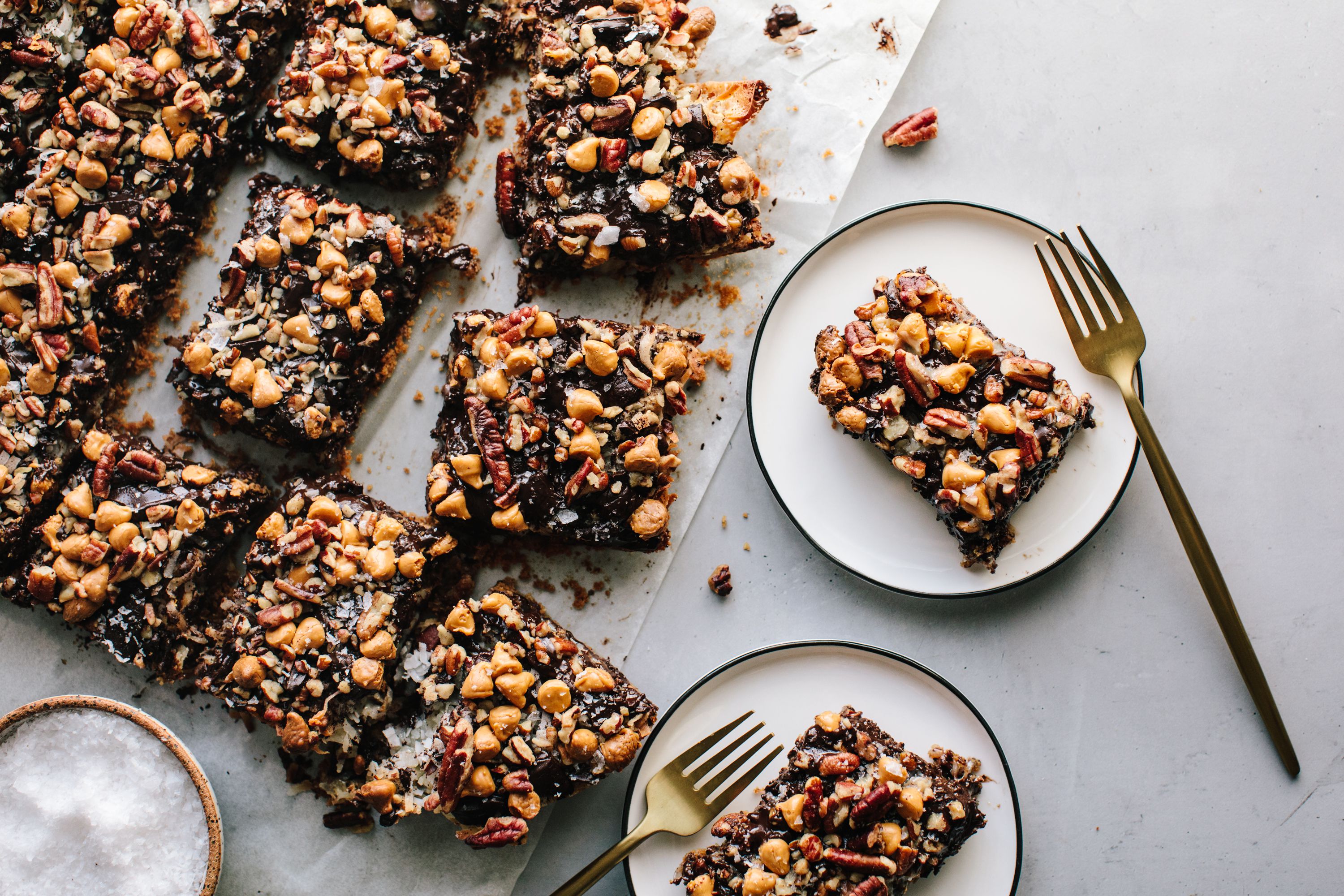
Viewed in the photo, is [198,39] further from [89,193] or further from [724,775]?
[724,775]

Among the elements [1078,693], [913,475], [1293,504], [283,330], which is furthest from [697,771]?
[1293,504]

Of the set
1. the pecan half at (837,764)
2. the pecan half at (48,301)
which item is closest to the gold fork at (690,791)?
the pecan half at (837,764)

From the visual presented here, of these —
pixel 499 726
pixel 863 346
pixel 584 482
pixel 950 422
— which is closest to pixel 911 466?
pixel 950 422

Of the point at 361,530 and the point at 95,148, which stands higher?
the point at 95,148

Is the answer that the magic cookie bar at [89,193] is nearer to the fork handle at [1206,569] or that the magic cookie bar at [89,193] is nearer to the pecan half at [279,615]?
the pecan half at [279,615]

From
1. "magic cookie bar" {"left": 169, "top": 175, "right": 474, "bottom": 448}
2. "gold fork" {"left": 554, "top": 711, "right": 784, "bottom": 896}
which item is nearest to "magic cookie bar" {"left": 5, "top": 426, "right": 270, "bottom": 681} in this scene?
"magic cookie bar" {"left": 169, "top": 175, "right": 474, "bottom": 448}

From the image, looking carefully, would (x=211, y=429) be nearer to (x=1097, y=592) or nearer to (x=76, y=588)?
(x=76, y=588)
